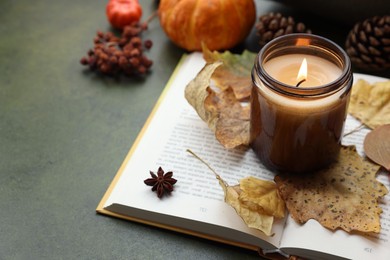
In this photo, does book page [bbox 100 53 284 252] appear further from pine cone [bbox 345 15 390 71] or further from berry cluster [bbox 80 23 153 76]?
pine cone [bbox 345 15 390 71]

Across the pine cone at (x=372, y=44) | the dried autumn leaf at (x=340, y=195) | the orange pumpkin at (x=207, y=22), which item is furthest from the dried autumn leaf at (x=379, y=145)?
the orange pumpkin at (x=207, y=22)

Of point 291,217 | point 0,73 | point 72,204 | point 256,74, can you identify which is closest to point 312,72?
point 256,74

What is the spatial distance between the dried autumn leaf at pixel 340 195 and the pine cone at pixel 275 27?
0.92ft

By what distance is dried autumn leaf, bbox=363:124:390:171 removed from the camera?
2.64 ft

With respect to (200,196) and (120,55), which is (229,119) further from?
(120,55)

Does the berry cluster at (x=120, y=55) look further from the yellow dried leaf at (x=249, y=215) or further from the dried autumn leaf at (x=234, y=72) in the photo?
the yellow dried leaf at (x=249, y=215)

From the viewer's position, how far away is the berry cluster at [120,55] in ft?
3.32

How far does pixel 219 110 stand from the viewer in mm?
872

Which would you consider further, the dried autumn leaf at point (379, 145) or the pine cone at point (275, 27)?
the pine cone at point (275, 27)

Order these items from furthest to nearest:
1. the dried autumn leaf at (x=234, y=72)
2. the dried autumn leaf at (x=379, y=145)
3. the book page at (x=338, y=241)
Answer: the dried autumn leaf at (x=234, y=72) < the dried autumn leaf at (x=379, y=145) < the book page at (x=338, y=241)

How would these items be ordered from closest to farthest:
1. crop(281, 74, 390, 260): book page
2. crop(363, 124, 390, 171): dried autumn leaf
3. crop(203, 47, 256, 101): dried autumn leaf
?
1. crop(281, 74, 390, 260): book page
2. crop(363, 124, 390, 171): dried autumn leaf
3. crop(203, 47, 256, 101): dried autumn leaf

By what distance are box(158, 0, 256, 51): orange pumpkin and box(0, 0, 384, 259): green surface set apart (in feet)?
0.18

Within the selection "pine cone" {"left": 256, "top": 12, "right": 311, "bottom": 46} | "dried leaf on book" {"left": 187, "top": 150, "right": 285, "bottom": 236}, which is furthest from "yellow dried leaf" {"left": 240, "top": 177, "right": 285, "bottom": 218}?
"pine cone" {"left": 256, "top": 12, "right": 311, "bottom": 46}

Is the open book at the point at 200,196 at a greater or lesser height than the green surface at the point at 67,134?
greater
